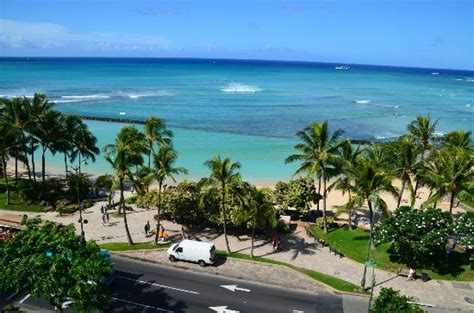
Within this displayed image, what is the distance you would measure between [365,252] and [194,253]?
14866 millimetres

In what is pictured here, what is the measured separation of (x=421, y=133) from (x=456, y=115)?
89.1m

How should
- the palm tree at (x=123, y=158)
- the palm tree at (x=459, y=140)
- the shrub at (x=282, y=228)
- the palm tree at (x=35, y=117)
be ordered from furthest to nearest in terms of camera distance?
the palm tree at (x=35, y=117), the palm tree at (x=459, y=140), the shrub at (x=282, y=228), the palm tree at (x=123, y=158)

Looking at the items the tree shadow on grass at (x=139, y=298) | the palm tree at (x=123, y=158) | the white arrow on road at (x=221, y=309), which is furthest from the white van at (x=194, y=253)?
the white arrow on road at (x=221, y=309)

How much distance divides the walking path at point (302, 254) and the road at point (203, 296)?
14.0ft

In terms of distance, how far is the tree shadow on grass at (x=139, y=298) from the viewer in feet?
96.4

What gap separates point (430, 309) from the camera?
3069cm

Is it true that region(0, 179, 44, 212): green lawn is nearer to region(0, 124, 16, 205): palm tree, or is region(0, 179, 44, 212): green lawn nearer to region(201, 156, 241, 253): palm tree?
region(0, 124, 16, 205): palm tree

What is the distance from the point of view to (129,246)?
3872 cm

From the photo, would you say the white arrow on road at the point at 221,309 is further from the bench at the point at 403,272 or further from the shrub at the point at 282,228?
the shrub at the point at 282,228

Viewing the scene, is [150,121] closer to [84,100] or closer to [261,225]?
[261,225]

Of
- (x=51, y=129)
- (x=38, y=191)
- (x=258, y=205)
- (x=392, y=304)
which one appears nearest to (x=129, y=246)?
(x=258, y=205)

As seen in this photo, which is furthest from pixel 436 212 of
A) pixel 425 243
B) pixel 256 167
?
pixel 256 167

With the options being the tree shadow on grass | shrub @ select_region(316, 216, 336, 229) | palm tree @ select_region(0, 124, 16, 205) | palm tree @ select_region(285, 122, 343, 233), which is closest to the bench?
shrub @ select_region(316, 216, 336, 229)

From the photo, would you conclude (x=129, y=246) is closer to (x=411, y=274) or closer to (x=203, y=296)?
(x=203, y=296)
